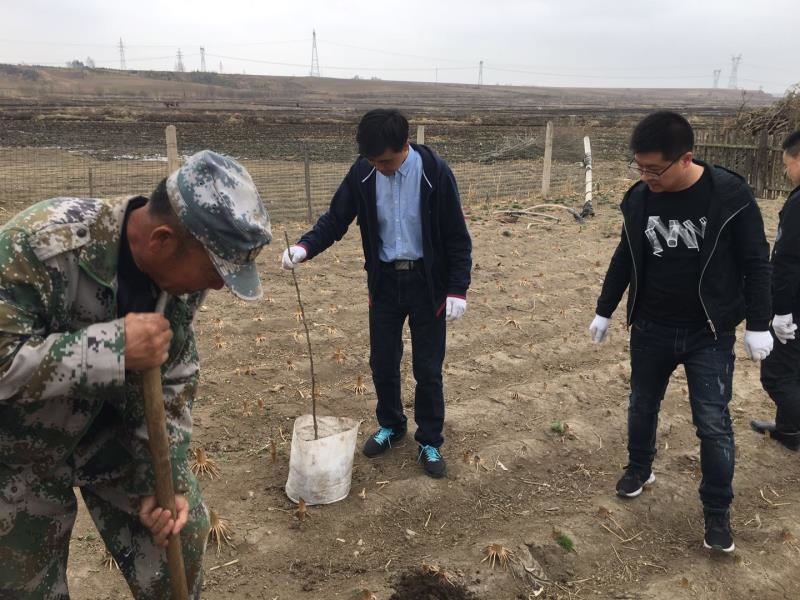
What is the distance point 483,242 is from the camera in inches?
352

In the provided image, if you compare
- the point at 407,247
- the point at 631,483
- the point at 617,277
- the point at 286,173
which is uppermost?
the point at 407,247

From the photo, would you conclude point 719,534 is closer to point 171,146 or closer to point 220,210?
point 220,210

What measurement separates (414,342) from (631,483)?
1.35m

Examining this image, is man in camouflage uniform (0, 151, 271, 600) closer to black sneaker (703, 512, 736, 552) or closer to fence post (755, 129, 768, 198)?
black sneaker (703, 512, 736, 552)

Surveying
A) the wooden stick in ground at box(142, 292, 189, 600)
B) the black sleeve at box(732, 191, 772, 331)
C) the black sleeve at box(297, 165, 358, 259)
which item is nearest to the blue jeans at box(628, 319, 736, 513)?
the black sleeve at box(732, 191, 772, 331)

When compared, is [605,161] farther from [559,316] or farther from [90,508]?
[90,508]

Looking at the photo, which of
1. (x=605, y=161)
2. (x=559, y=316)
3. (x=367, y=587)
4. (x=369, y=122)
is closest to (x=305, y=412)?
(x=367, y=587)

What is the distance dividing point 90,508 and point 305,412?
2234mm

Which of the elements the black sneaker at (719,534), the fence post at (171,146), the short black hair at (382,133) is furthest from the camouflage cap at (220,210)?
the fence post at (171,146)

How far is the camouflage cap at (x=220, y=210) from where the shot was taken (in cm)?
159

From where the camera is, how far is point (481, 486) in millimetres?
3674

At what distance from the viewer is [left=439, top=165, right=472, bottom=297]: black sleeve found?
3354mm

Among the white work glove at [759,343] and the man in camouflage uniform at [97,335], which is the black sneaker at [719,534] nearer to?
the white work glove at [759,343]

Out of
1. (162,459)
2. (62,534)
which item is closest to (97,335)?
(162,459)
